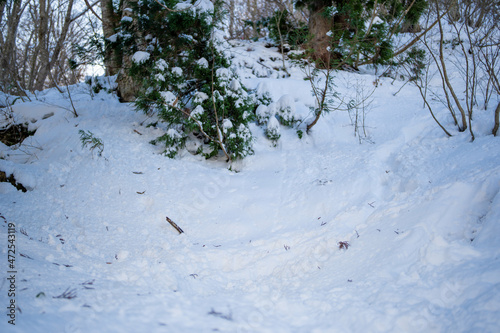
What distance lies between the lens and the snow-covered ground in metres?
1.78

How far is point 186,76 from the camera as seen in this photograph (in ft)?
16.2

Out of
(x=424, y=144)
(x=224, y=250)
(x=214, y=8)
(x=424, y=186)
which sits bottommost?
(x=224, y=250)

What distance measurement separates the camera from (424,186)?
314 centimetres

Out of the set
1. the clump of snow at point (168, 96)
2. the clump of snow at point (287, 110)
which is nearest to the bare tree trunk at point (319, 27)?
the clump of snow at point (287, 110)

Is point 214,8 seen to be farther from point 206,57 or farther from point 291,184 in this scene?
point 291,184

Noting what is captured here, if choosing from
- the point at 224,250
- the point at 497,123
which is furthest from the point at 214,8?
the point at 497,123

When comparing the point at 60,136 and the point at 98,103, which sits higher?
the point at 98,103

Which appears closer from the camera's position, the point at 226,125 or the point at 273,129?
the point at 226,125

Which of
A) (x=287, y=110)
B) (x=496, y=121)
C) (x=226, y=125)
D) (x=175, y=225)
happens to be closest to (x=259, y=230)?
(x=175, y=225)

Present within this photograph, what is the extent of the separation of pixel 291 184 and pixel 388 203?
1319mm

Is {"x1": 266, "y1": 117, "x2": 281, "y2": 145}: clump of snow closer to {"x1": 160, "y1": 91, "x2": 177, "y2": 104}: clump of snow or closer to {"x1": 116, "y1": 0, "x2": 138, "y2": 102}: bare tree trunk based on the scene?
{"x1": 160, "y1": 91, "x2": 177, "y2": 104}: clump of snow

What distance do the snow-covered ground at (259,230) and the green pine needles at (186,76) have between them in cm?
46

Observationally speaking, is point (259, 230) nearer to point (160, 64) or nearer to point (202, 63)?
point (202, 63)

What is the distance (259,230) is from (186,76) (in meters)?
3.01
